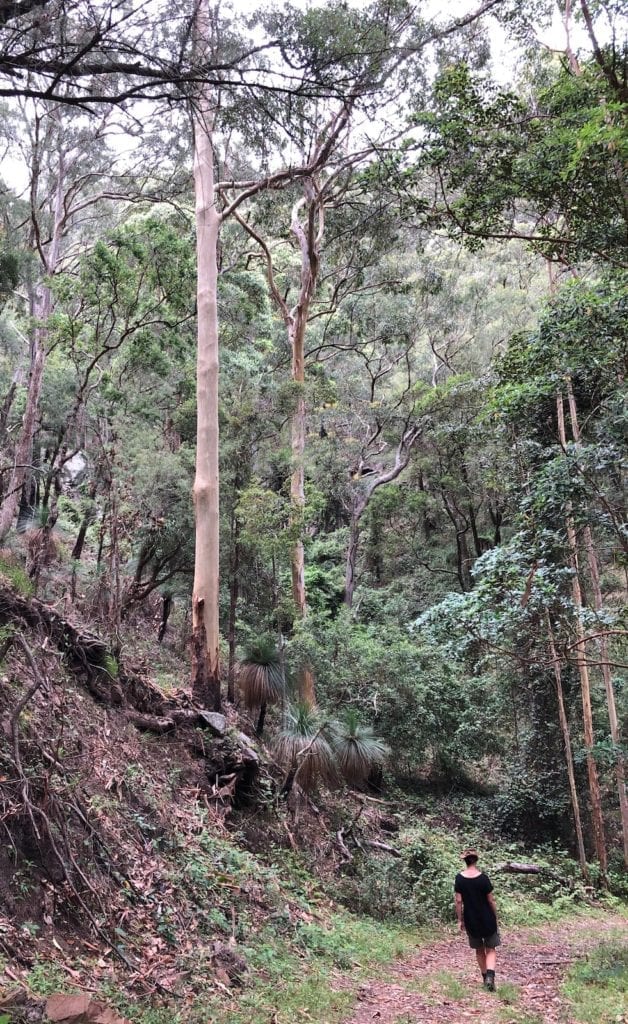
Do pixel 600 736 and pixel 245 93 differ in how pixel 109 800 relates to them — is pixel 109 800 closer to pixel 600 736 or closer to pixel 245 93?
pixel 245 93

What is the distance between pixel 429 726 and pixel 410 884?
4896 millimetres

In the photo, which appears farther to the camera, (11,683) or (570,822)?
(570,822)

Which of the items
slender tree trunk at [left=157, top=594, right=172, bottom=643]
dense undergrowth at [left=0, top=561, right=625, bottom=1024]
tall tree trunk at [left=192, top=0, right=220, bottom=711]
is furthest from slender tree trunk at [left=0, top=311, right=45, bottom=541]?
dense undergrowth at [left=0, top=561, right=625, bottom=1024]

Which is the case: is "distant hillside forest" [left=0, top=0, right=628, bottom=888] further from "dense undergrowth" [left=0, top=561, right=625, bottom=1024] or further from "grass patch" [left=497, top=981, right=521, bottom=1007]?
"grass patch" [left=497, top=981, right=521, bottom=1007]

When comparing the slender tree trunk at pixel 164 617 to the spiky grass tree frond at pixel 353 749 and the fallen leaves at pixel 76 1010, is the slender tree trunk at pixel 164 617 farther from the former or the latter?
the fallen leaves at pixel 76 1010

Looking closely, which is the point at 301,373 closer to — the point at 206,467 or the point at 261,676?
the point at 206,467

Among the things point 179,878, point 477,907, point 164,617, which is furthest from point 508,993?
point 164,617

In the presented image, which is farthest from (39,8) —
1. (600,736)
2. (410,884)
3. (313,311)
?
(313,311)

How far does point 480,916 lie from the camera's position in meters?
6.20

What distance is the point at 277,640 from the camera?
1216cm

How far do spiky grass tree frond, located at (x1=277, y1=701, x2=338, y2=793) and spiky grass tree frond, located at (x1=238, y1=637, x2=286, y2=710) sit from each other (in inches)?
51.2

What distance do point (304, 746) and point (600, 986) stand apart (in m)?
4.79

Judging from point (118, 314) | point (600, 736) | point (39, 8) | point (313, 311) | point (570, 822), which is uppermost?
point (313, 311)

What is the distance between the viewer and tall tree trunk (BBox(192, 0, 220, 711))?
10.3 m
